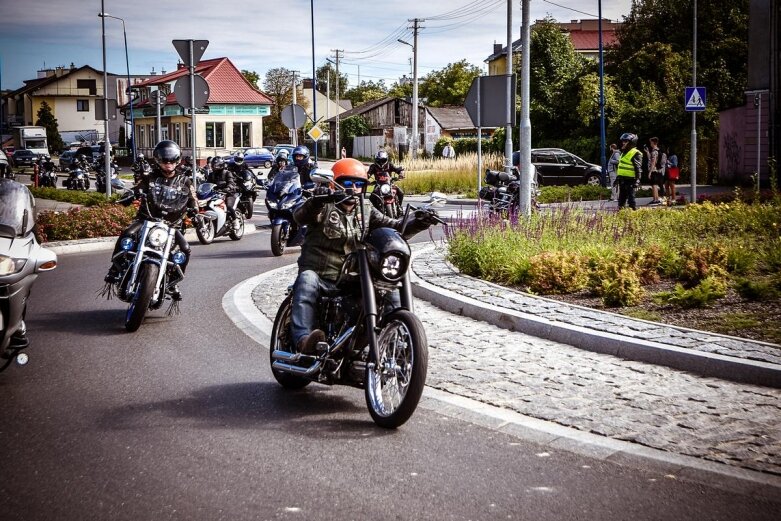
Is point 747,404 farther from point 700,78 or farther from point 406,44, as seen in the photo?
point 406,44

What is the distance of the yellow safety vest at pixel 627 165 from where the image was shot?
21.4 meters

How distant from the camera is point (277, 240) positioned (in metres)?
15.5

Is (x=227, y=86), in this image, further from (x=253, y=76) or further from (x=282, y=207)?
(x=282, y=207)

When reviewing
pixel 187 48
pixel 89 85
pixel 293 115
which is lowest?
pixel 293 115

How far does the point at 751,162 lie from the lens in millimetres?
33500

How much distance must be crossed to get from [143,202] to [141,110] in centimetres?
8367

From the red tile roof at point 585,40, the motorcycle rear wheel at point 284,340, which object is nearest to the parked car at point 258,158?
the red tile roof at point 585,40

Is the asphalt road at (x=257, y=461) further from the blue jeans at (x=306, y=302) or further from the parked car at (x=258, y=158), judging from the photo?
the parked car at (x=258, y=158)

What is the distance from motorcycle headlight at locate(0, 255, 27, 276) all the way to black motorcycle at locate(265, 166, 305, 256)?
353 inches

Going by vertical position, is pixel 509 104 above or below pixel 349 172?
above

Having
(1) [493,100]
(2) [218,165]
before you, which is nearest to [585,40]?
(2) [218,165]

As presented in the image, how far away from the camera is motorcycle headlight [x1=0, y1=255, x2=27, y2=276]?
5.99 meters

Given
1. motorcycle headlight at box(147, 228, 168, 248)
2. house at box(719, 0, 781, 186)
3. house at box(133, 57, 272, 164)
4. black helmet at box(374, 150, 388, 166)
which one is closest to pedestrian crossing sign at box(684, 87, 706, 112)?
house at box(719, 0, 781, 186)

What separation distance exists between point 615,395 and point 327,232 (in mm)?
2210
